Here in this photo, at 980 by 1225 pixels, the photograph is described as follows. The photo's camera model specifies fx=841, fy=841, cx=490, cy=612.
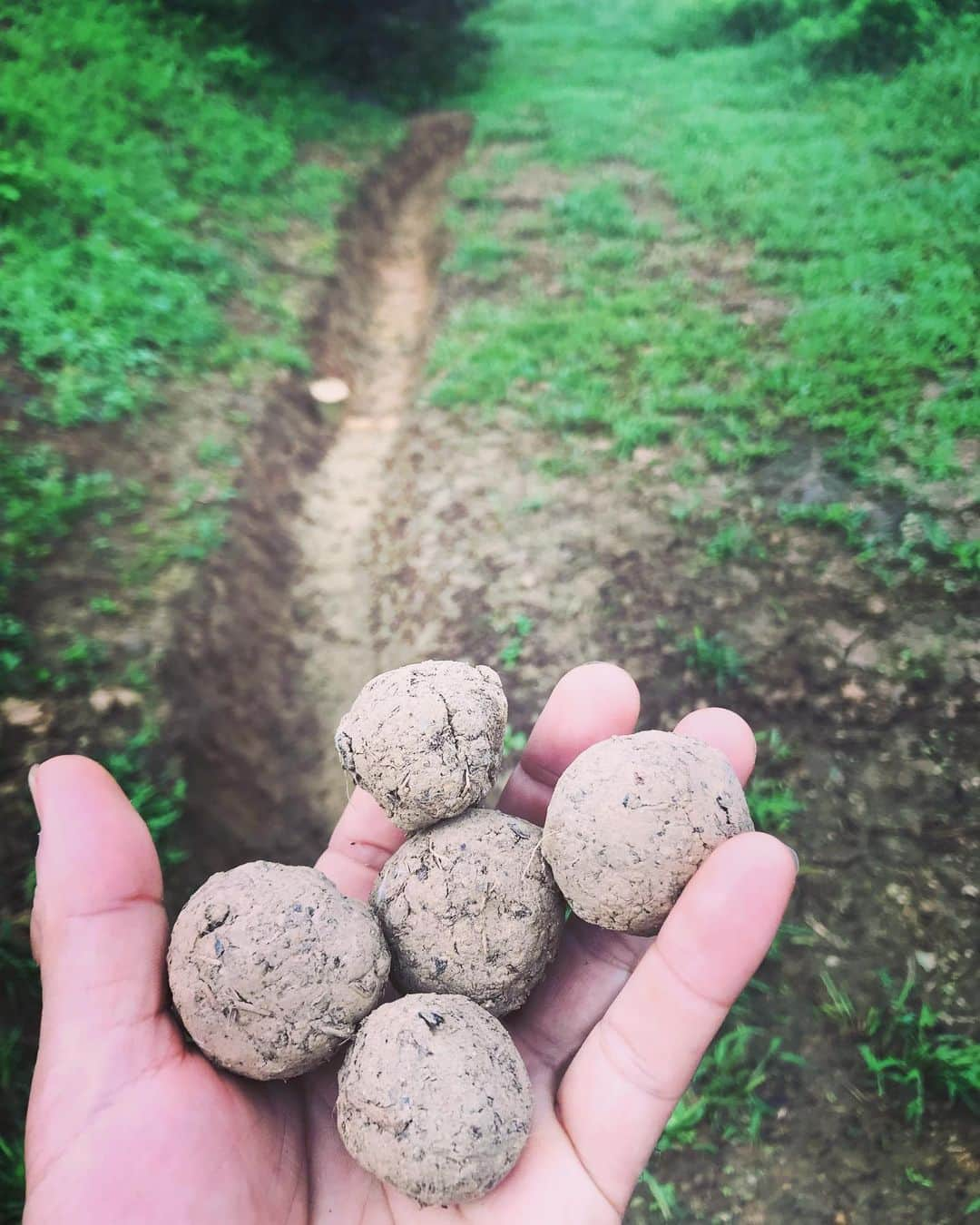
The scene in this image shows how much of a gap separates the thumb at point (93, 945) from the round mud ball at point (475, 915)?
1.61 ft

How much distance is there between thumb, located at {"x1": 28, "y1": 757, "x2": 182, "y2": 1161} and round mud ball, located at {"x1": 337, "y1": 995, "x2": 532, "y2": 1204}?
1.33ft

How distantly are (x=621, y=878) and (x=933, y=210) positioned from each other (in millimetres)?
4139

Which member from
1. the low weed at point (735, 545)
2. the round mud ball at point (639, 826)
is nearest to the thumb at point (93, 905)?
the round mud ball at point (639, 826)

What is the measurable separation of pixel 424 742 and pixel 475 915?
37 cm

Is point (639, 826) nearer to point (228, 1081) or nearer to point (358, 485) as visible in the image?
point (228, 1081)

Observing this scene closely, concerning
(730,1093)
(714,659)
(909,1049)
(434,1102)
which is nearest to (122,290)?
(714,659)

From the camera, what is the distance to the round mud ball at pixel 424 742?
5.94 ft

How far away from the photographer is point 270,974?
161 centimetres

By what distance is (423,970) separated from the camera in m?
1.78

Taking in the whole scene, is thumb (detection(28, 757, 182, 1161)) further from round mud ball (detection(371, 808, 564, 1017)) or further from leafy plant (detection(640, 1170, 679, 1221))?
leafy plant (detection(640, 1170, 679, 1221))

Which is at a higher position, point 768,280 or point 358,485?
point 768,280

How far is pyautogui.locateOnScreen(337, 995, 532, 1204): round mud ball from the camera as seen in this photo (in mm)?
1463

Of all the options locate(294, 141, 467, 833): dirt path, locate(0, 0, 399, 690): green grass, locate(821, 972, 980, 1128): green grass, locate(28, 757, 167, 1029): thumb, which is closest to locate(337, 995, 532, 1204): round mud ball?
locate(28, 757, 167, 1029): thumb

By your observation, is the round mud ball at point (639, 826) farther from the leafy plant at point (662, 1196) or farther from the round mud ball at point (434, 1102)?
the leafy plant at point (662, 1196)
